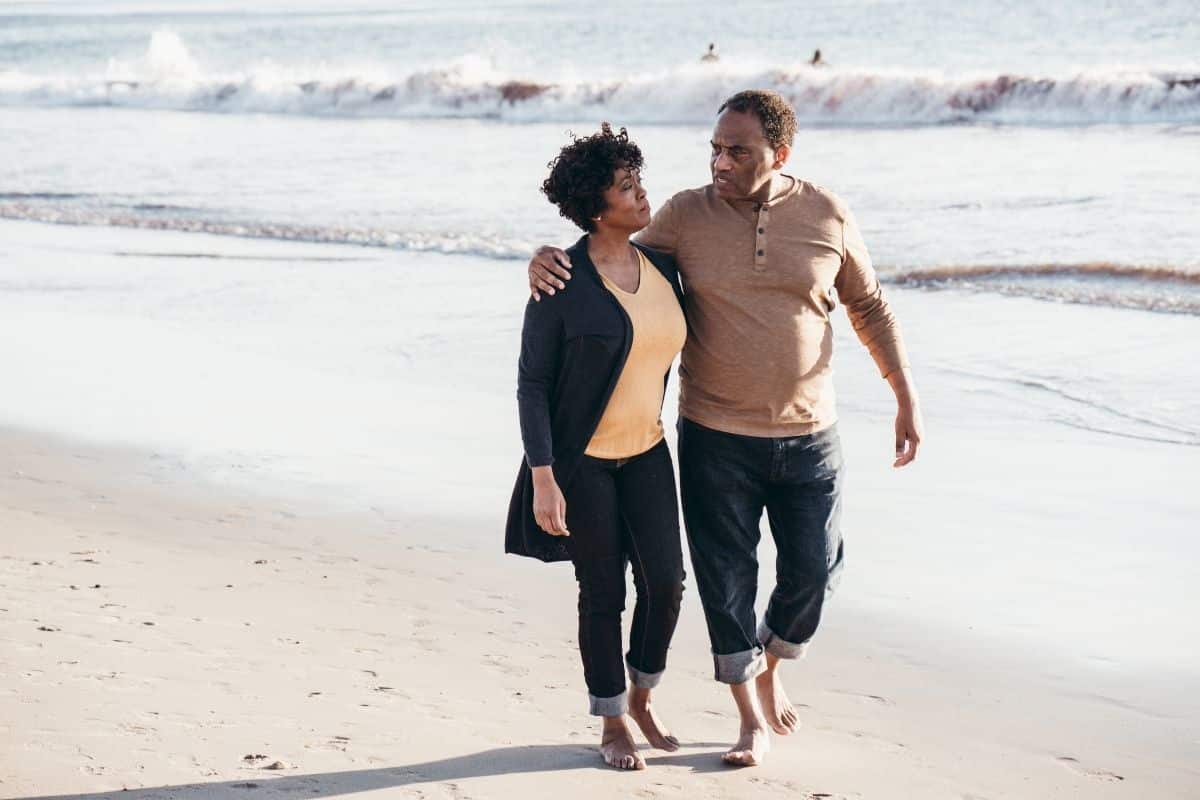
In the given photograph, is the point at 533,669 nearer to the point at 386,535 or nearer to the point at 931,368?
the point at 386,535

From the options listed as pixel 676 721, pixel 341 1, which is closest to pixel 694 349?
pixel 676 721

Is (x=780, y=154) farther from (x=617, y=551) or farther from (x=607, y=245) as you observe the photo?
(x=617, y=551)

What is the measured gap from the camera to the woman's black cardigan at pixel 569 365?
142 inches

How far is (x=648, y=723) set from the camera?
12.9 ft

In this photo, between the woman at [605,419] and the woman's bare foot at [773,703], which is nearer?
the woman at [605,419]

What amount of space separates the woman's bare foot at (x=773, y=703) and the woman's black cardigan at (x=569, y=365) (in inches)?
32.9

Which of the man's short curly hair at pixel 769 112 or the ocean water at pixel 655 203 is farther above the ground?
the man's short curly hair at pixel 769 112

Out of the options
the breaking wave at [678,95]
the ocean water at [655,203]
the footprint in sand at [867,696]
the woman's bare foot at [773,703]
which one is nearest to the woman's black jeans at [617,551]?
the woman's bare foot at [773,703]

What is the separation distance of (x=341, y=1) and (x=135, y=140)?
76.8 m

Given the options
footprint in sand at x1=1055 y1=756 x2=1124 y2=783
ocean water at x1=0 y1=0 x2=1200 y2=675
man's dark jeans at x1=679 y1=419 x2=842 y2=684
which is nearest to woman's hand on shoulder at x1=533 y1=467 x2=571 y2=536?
man's dark jeans at x1=679 y1=419 x2=842 y2=684

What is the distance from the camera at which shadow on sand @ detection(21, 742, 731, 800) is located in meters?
3.43

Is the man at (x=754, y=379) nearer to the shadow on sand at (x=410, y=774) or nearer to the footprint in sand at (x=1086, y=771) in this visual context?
the shadow on sand at (x=410, y=774)

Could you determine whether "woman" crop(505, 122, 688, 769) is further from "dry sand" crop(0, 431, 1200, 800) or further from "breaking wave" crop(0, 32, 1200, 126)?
"breaking wave" crop(0, 32, 1200, 126)

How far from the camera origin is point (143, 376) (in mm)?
8195
